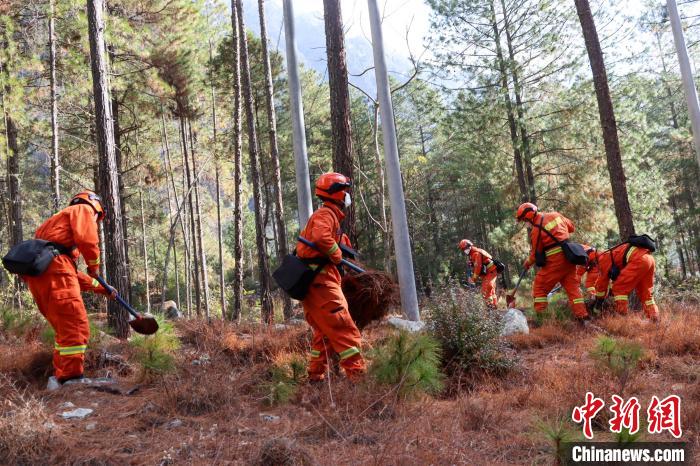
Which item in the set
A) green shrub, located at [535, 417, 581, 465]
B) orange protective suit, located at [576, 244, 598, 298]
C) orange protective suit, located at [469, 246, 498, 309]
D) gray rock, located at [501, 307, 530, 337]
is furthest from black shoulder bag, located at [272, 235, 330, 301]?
orange protective suit, located at [469, 246, 498, 309]

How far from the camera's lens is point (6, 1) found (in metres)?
12.4

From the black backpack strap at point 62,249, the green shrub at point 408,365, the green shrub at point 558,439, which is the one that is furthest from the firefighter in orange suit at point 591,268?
the black backpack strap at point 62,249

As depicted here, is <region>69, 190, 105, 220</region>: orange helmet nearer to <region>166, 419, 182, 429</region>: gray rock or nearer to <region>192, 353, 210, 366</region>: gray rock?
<region>192, 353, 210, 366</region>: gray rock

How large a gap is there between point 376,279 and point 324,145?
20866 mm

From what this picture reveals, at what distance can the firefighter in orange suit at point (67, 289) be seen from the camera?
16.3 ft

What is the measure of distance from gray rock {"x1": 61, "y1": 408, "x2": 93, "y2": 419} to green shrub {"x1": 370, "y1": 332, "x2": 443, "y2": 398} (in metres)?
2.38

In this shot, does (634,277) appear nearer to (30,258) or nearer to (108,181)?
(30,258)

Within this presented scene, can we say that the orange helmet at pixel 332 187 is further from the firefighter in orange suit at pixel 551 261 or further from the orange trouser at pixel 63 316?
the firefighter in orange suit at pixel 551 261

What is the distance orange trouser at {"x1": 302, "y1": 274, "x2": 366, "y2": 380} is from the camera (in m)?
4.65

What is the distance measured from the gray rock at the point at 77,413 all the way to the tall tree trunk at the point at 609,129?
8.79 m

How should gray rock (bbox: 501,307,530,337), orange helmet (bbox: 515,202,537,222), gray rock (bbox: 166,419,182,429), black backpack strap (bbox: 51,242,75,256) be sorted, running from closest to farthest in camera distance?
gray rock (bbox: 166,419,182,429) < black backpack strap (bbox: 51,242,75,256) < gray rock (bbox: 501,307,530,337) < orange helmet (bbox: 515,202,537,222)

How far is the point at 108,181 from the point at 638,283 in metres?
8.51

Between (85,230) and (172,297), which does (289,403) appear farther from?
(172,297)

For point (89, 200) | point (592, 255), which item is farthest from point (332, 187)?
point (592, 255)
